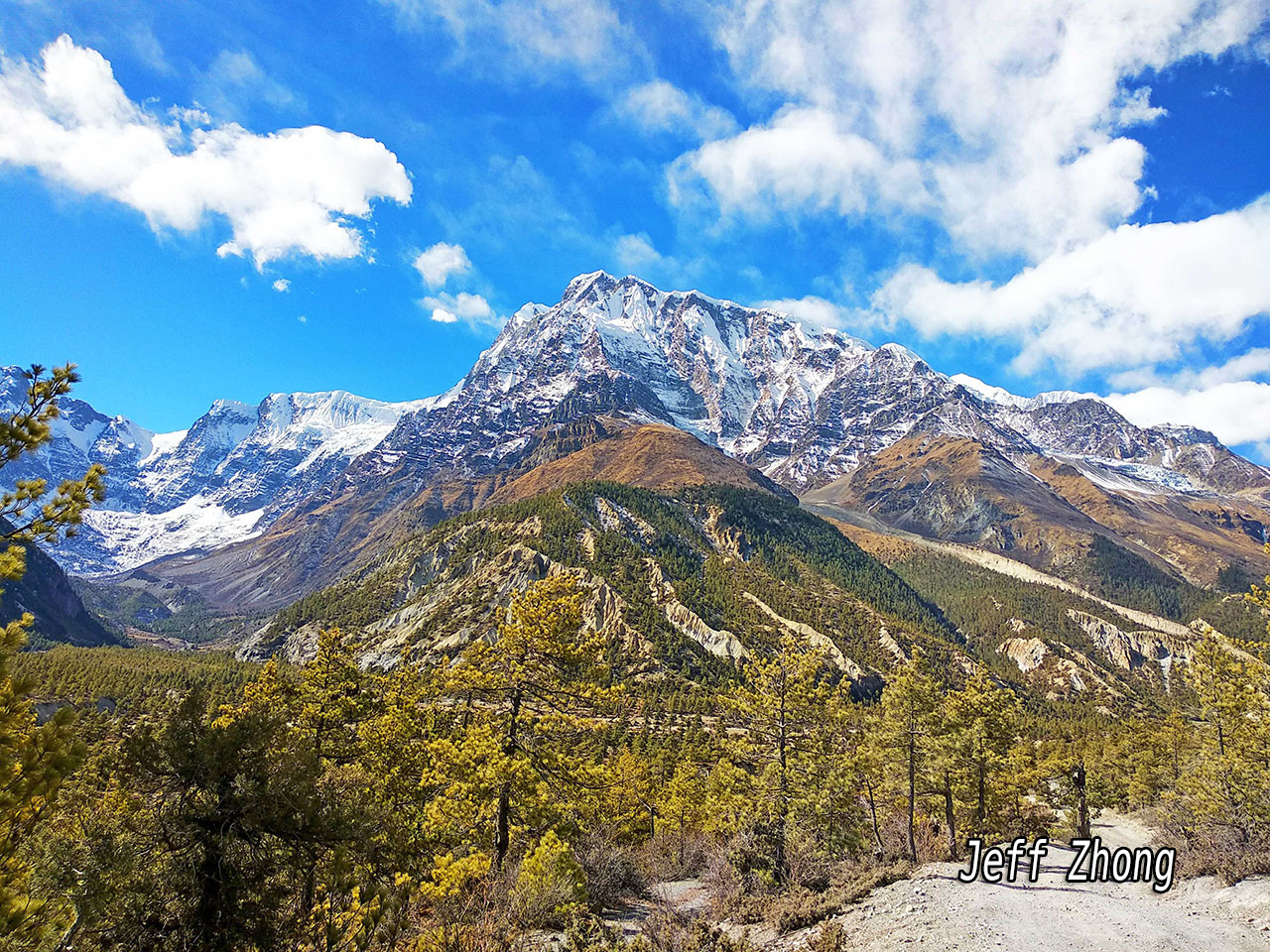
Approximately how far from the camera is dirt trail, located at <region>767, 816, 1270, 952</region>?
12867 millimetres

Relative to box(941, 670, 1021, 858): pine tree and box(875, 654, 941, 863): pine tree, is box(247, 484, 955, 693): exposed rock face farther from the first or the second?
box(941, 670, 1021, 858): pine tree

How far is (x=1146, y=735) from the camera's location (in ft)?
200

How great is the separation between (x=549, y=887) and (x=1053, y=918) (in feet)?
38.8

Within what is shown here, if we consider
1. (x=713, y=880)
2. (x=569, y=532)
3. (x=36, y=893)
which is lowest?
(x=713, y=880)

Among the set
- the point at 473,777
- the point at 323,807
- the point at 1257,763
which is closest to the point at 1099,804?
the point at 1257,763

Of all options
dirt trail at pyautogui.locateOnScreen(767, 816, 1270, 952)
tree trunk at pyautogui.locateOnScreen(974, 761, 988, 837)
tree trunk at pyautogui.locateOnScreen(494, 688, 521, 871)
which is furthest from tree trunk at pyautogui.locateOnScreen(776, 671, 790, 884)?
tree trunk at pyautogui.locateOnScreen(974, 761, 988, 837)

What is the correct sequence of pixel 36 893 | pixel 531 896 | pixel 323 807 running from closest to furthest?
pixel 36 893
pixel 323 807
pixel 531 896

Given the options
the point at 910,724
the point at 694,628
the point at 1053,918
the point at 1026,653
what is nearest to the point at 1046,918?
the point at 1053,918

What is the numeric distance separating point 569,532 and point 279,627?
→ 8269 centimetres

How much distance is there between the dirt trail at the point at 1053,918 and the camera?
42.2ft

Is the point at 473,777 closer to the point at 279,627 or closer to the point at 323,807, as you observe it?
the point at 323,807

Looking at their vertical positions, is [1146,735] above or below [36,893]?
below

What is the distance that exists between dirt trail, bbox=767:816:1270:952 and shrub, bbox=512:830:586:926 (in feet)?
16.1

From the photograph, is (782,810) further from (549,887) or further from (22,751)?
(22,751)
